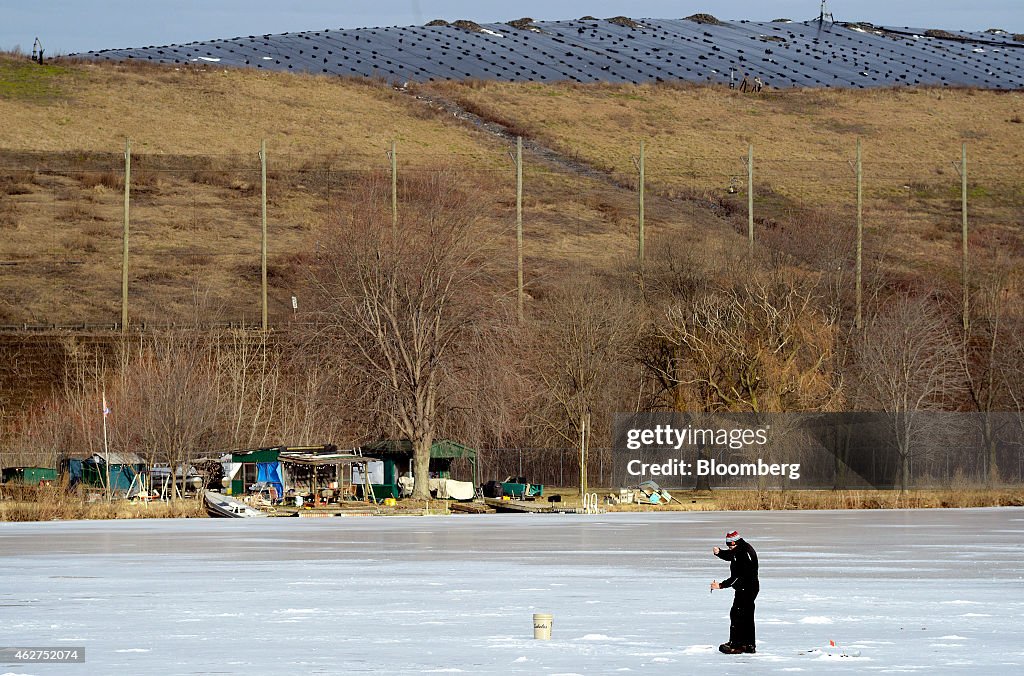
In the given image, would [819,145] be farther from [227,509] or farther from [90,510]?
[90,510]

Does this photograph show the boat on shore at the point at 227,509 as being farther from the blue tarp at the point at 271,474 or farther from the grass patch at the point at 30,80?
the grass patch at the point at 30,80

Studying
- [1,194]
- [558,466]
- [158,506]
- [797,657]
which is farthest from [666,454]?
[1,194]

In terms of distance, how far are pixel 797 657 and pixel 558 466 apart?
42102 mm

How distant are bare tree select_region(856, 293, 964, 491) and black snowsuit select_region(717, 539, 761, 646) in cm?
4090

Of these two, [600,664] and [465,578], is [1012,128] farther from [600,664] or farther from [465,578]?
[600,664]

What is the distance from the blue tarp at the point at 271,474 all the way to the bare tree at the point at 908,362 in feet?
74.6

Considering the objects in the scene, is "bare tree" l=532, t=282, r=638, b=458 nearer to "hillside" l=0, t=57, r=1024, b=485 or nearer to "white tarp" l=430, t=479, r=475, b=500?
"hillside" l=0, t=57, r=1024, b=485

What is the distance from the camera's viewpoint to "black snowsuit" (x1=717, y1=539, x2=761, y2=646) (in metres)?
15.5

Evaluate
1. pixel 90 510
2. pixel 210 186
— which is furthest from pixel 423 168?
pixel 90 510

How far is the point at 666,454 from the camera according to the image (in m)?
Result: 51.9

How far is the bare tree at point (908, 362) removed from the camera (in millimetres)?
59406

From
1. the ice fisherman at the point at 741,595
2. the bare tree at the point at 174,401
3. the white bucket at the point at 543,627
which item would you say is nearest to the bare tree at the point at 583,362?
the bare tree at the point at 174,401

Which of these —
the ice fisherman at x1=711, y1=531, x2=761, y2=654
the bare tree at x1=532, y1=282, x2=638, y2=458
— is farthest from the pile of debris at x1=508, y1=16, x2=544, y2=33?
the ice fisherman at x1=711, y1=531, x2=761, y2=654

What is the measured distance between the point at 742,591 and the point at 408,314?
120 ft
